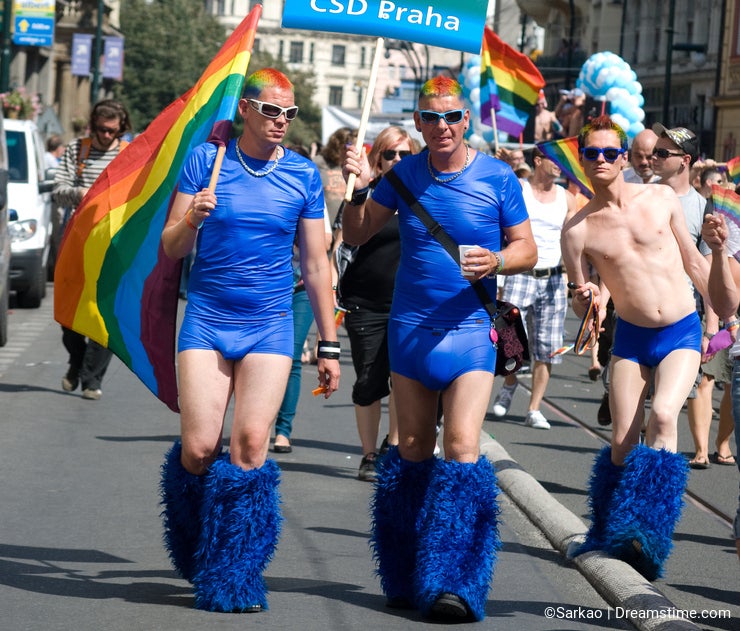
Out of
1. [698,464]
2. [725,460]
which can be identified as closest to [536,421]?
[725,460]

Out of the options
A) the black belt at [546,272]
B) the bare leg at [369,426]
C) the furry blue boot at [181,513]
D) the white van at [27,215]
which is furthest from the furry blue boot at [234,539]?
the white van at [27,215]

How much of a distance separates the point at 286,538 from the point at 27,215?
11.6m

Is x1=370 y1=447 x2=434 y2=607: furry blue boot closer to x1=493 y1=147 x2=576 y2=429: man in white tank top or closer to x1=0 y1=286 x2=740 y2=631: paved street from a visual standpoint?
x1=0 y1=286 x2=740 y2=631: paved street

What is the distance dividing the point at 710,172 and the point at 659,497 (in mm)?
7078

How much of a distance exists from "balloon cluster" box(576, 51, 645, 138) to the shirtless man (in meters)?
12.3

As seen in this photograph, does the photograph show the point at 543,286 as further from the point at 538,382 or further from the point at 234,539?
the point at 234,539

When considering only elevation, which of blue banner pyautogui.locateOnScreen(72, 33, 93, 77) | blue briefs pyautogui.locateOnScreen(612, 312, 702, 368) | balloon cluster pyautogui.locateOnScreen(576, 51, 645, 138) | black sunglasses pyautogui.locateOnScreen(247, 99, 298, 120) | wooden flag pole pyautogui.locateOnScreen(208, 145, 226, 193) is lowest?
blue briefs pyautogui.locateOnScreen(612, 312, 702, 368)

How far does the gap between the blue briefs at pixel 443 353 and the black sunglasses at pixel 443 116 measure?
777 mm

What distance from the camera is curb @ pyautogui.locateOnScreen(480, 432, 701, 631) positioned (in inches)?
235

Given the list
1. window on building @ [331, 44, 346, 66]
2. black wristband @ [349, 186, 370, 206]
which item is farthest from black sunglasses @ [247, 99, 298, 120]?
window on building @ [331, 44, 346, 66]

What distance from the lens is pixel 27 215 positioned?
1845cm

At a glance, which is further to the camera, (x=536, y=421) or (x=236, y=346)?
(x=536, y=421)

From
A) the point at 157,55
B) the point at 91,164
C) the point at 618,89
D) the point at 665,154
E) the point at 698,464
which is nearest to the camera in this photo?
the point at 665,154

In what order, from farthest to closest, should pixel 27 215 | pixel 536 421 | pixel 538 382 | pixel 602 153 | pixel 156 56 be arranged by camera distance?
pixel 156 56 → pixel 27 215 → pixel 538 382 → pixel 536 421 → pixel 602 153
